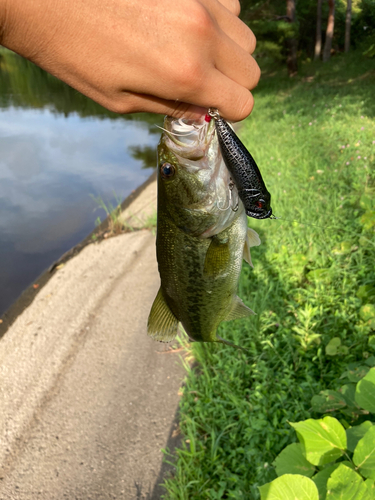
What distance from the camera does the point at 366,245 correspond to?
3.40m

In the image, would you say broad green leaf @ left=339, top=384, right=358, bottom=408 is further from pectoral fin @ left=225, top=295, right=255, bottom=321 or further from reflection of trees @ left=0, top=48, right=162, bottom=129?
reflection of trees @ left=0, top=48, right=162, bottom=129

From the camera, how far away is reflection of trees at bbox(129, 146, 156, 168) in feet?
44.1

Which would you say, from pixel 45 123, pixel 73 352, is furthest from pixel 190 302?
pixel 45 123

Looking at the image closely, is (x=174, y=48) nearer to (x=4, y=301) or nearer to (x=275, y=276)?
(x=275, y=276)

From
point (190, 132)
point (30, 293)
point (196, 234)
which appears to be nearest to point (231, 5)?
point (190, 132)

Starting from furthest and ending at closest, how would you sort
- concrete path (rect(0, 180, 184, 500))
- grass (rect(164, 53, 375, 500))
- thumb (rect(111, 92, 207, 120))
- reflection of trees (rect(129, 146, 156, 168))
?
reflection of trees (rect(129, 146, 156, 168)), concrete path (rect(0, 180, 184, 500)), grass (rect(164, 53, 375, 500)), thumb (rect(111, 92, 207, 120))

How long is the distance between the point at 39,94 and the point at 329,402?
24.9 metres

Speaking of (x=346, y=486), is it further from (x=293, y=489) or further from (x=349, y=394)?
(x=349, y=394)

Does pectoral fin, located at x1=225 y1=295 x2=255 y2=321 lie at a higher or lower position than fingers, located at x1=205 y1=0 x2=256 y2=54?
lower

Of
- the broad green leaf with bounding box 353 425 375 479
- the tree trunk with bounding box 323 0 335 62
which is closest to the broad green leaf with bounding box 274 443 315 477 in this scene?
the broad green leaf with bounding box 353 425 375 479

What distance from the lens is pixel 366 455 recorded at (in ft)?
4.13

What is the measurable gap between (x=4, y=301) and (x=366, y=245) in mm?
6440

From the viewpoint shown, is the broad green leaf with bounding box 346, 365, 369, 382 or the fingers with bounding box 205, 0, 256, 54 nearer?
the fingers with bounding box 205, 0, 256, 54

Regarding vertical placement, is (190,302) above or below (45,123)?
above
